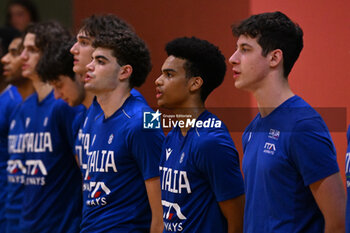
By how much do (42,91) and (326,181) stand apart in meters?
2.60

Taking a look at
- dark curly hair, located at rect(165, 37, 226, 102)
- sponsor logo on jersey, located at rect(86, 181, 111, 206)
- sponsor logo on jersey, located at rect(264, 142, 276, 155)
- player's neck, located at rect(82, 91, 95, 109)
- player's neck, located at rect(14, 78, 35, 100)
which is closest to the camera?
sponsor logo on jersey, located at rect(264, 142, 276, 155)

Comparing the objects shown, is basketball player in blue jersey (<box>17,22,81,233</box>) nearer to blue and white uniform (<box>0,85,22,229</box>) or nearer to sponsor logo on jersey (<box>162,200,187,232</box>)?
blue and white uniform (<box>0,85,22,229</box>)

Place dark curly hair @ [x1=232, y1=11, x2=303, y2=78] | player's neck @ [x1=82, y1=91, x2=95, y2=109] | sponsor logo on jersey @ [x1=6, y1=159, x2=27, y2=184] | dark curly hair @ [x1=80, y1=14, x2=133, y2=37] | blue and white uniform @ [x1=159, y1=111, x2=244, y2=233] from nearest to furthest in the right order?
dark curly hair @ [x1=232, y1=11, x2=303, y2=78] → blue and white uniform @ [x1=159, y1=111, x2=244, y2=233] → dark curly hair @ [x1=80, y1=14, x2=133, y2=37] → player's neck @ [x1=82, y1=91, x2=95, y2=109] → sponsor logo on jersey @ [x1=6, y1=159, x2=27, y2=184]

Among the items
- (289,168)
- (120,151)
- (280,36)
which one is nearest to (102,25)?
(120,151)

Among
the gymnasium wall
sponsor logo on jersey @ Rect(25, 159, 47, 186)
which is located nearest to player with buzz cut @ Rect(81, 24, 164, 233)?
the gymnasium wall

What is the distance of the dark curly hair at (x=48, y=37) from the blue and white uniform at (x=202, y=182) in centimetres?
177

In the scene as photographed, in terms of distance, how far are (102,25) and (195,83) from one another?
825mm

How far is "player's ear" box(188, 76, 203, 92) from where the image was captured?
123 inches

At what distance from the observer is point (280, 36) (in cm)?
265

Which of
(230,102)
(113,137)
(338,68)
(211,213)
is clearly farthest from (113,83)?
(338,68)

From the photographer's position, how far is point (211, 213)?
291 cm

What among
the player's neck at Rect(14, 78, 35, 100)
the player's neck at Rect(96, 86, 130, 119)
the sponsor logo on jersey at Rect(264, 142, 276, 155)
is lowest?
the sponsor logo on jersey at Rect(264, 142, 276, 155)

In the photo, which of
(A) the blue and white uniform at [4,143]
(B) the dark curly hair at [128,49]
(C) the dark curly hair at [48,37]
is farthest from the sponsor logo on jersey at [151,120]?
(A) the blue and white uniform at [4,143]

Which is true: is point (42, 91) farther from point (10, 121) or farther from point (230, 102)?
point (230, 102)
